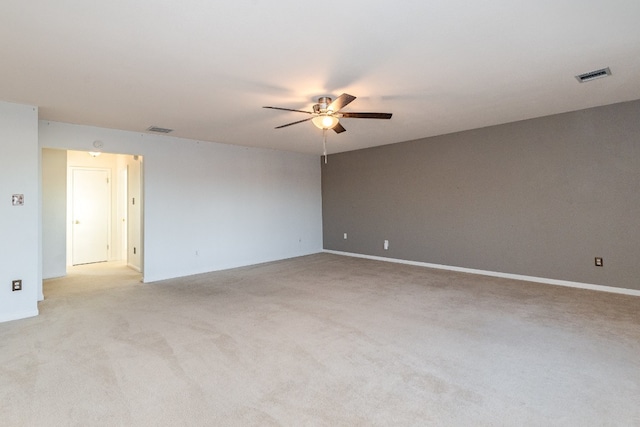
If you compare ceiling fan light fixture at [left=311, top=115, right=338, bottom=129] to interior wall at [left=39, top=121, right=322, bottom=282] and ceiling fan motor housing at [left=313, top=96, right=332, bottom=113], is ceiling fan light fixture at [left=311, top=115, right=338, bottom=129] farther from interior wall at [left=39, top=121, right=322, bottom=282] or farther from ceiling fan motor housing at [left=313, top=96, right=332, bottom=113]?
interior wall at [left=39, top=121, right=322, bottom=282]

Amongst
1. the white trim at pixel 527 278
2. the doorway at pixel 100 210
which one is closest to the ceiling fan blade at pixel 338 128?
the white trim at pixel 527 278

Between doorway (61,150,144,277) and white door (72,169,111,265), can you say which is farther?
white door (72,169,111,265)

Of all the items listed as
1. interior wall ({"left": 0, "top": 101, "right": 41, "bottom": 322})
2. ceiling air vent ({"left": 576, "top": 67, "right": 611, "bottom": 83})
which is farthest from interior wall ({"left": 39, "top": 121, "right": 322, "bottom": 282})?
ceiling air vent ({"left": 576, "top": 67, "right": 611, "bottom": 83})

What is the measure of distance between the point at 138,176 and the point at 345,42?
4856mm

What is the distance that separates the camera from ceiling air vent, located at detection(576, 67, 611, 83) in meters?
3.01

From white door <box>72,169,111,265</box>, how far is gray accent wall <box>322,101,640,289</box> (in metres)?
5.48

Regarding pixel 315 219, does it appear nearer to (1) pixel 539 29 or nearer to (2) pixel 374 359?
(2) pixel 374 359

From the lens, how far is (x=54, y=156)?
5.61 m

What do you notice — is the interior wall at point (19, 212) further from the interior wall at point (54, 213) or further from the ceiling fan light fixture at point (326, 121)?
the ceiling fan light fixture at point (326, 121)

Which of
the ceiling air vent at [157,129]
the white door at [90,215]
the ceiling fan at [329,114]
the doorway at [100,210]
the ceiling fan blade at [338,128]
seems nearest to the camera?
the ceiling fan at [329,114]

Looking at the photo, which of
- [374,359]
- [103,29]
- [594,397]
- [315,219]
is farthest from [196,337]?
[315,219]

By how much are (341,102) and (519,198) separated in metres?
3.45

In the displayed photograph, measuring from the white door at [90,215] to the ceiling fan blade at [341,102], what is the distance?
19.4ft

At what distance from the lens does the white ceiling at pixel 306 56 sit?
6.56 ft
